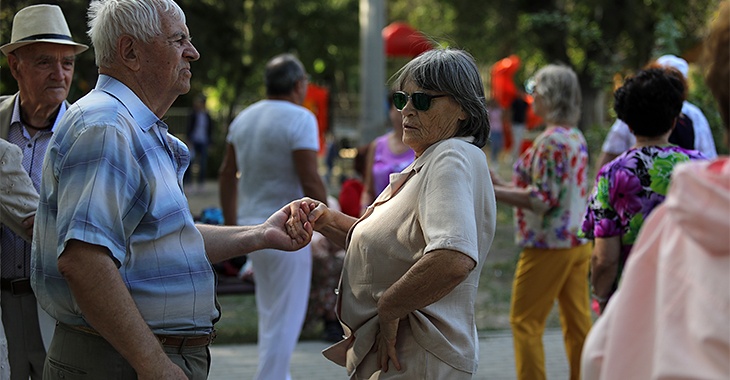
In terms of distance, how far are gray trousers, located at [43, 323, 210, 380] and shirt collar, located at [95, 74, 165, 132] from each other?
0.66 metres

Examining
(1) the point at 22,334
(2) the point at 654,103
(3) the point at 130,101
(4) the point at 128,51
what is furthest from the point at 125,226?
(2) the point at 654,103

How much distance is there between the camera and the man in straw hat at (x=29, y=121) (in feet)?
12.4

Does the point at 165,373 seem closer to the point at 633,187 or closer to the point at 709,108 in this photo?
the point at 633,187

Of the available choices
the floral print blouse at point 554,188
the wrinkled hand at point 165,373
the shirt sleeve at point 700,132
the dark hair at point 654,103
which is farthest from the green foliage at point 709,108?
the wrinkled hand at point 165,373

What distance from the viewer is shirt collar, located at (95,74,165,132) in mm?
2760

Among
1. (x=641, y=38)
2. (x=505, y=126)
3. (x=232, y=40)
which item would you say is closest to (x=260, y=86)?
(x=232, y=40)

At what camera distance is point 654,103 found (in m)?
4.05

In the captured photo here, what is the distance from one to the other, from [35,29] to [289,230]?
Answer: 5.05ft

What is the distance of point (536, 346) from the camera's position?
5406mm

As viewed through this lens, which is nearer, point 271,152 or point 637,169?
point 637,169

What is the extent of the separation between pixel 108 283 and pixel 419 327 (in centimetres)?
108

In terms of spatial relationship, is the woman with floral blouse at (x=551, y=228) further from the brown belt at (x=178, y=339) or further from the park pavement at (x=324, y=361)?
the brown belt at (x=178, y=339)

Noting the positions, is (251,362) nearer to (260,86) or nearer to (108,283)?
(108,283)

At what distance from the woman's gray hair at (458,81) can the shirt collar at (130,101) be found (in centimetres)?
95
